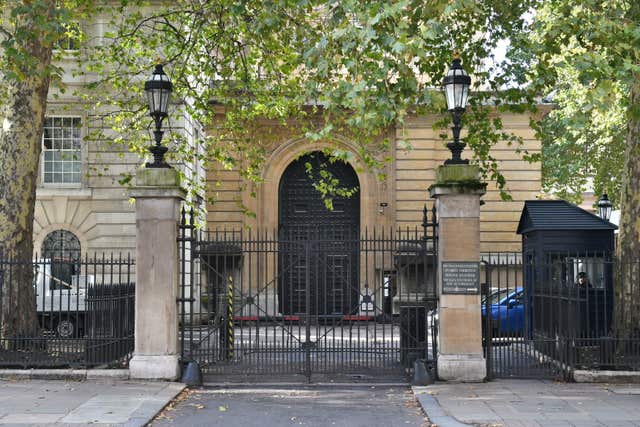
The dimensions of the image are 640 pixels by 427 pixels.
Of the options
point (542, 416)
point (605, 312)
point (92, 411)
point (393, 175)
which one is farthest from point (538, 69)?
point (393, 175)

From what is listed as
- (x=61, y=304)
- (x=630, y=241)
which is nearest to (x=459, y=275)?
(x=630, y=241)

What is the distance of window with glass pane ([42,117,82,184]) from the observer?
2584 cm

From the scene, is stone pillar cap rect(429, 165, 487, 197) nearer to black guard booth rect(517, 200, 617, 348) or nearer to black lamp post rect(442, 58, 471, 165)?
black lamp post rect(442, 58, 471, 165)

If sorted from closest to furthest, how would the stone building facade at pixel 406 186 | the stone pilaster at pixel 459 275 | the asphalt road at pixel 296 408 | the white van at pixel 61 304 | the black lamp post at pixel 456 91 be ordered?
the asphalt road at pixel 296 408 < the stone pilaster at pixel 459 275 < the black lamp post at pixel 456 91 < the white van at pixel 61 304 < the stone building facade at pixel 406 186

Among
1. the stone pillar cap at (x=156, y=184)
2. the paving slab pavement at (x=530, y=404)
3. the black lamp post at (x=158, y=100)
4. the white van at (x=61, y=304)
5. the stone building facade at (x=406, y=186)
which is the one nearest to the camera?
the paving slab pavement at (x=530, y=404)

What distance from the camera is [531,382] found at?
12.5 metres

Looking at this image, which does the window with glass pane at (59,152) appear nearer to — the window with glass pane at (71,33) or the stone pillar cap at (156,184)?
the window with glass pane at (71,33)

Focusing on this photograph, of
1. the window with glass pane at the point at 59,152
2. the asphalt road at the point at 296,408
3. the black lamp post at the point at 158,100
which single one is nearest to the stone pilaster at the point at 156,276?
the black lamp post at the point at 158,100

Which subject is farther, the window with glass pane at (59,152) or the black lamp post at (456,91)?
the window with glass pane at (59,152)

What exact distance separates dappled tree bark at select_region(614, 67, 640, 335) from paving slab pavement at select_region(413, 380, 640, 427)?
1492 millimetres

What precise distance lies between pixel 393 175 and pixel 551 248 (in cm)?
1469

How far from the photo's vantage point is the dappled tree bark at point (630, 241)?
13062 mm

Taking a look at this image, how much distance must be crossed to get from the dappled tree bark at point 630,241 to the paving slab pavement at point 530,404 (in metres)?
1.49

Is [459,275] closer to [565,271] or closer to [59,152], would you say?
[565,271]
